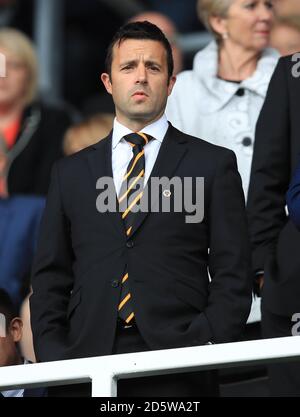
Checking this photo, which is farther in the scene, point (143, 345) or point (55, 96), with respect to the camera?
point (55, 96)

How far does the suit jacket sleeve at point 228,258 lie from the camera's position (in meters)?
4.31

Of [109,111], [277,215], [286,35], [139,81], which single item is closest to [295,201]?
[277,215]

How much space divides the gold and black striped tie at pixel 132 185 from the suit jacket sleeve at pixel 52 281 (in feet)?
0.72

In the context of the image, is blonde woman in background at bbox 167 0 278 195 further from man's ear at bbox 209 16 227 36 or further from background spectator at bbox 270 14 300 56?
background spectator at bbox 270 14 300 56

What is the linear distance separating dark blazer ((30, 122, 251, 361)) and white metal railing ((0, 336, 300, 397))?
41 cm

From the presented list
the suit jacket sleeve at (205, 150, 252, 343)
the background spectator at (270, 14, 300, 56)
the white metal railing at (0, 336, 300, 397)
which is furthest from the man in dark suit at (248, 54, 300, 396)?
the background spectator at (270, 14, 300, 56)

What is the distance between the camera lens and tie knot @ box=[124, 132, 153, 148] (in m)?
4.57

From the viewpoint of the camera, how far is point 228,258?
441 centimetres

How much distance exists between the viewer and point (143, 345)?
436 cm

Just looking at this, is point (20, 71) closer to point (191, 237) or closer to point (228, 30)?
point (228, 30)

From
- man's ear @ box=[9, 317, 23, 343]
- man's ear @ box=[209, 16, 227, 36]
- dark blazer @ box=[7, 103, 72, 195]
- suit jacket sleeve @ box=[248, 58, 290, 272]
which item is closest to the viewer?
suit jacket sleeve @ box=[248, 58, 290, 272]
